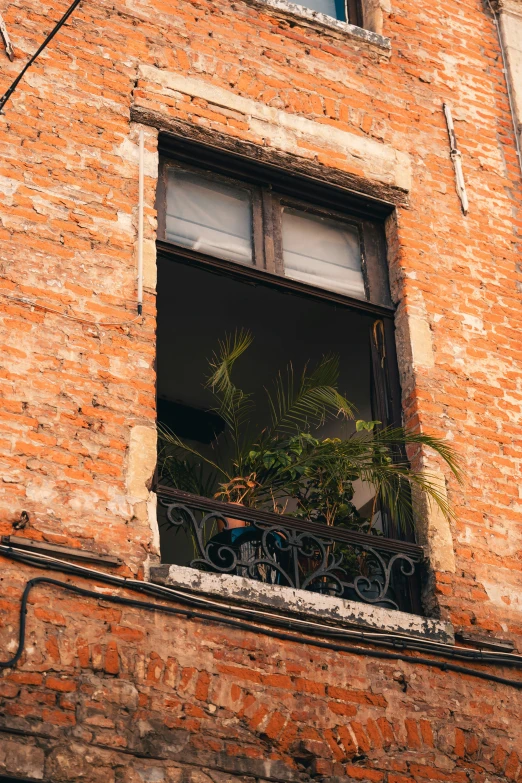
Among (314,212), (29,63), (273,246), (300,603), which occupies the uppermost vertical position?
(314,212)

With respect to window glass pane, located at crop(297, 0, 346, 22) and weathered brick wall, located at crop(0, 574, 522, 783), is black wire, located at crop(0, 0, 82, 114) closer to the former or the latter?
window glass pane, located at crop(297, 0, 346, 22)

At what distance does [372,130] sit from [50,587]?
160 inches

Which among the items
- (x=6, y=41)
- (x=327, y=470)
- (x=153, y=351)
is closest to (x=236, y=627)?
(x=327, y=470)

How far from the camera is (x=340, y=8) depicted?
9320 mm

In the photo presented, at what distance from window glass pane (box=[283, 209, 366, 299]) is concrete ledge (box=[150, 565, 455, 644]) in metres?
2.27

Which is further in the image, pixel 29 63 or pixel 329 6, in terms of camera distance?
pixel 329 6

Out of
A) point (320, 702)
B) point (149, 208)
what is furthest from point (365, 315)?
point (320, 702)

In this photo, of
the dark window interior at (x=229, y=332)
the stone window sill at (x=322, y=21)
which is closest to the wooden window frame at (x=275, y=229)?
the dark window interior at (x=229, y=332)

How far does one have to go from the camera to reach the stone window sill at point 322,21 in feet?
28.1

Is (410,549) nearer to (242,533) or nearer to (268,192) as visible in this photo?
(242,533)

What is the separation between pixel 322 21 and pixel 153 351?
3.14 metres

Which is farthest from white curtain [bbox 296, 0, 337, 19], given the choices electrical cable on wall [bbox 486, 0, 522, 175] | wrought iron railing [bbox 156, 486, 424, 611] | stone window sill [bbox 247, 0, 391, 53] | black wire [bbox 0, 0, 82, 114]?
wrought iron railing [bbox 156, 486, 424, 611]

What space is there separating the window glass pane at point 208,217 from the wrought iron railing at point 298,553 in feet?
5.85

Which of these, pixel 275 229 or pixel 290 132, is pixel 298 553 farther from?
pixel 290 132
